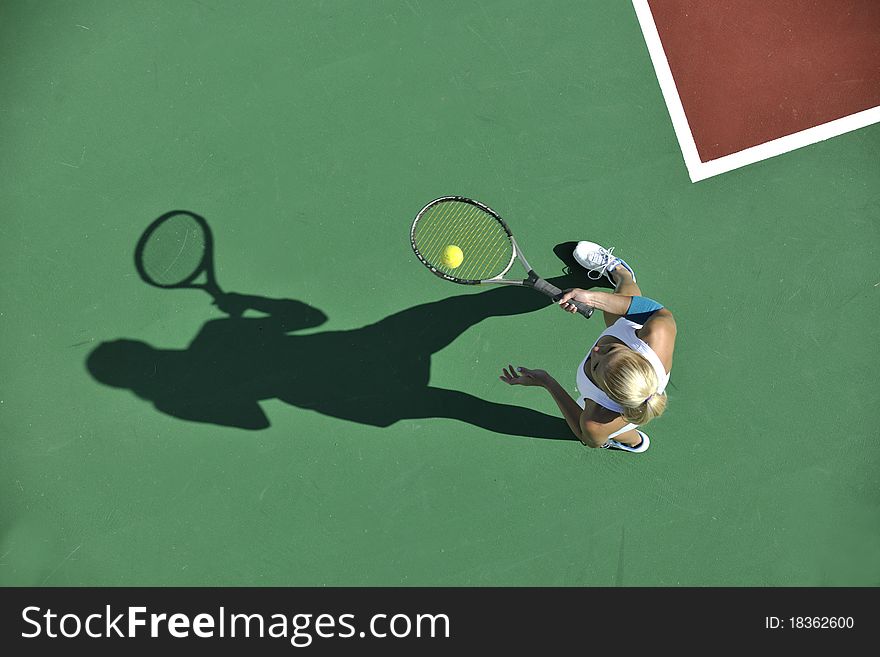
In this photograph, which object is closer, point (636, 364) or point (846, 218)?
point (636, 364)

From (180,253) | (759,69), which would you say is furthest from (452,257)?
(759,69)

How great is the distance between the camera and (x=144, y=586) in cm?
480

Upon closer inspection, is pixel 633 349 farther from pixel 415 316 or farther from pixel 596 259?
pixel 415 316

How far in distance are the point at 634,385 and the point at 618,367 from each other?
0.12 meters

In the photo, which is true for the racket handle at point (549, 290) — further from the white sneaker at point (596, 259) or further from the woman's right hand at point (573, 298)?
the white sneaker at point (596, 259)

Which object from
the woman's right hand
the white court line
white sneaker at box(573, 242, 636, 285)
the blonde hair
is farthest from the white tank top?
the white court line

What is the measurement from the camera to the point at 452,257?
4.41 metres

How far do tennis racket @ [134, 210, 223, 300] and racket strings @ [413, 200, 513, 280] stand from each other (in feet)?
5.01

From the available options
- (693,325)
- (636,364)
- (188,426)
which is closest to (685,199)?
(693,325)

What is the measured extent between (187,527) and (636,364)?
10.7 ft

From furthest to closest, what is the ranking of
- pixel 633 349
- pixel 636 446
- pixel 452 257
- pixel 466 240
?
pixel 636 446
pixel 466 240
pixel 452 257
pixel 633 349

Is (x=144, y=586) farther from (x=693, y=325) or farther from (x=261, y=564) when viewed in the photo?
(x=693, y=325)

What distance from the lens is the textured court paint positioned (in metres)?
4.81

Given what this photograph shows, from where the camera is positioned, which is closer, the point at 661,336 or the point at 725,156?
the point at 661,336
